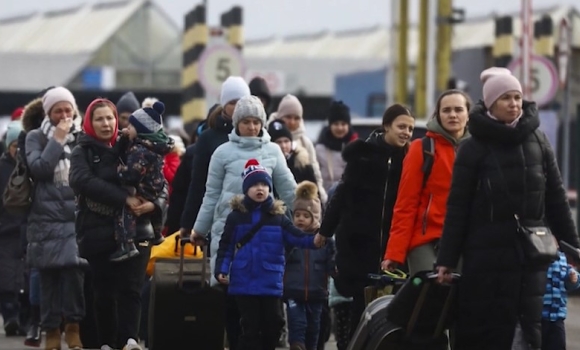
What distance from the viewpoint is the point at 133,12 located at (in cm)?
6950

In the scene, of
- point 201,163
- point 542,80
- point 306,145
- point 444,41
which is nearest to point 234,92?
point 201,163

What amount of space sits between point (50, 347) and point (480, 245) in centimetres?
451

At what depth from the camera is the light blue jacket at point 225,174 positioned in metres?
11.8

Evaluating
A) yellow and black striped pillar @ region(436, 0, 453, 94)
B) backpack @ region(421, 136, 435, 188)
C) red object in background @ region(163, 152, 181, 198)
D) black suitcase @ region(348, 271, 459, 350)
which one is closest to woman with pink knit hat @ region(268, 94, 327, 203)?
red object in background @ region(163, 152, 181, 198)

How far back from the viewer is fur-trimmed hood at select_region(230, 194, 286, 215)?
11516mm

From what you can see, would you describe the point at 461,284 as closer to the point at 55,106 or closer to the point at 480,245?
the point at 480,245

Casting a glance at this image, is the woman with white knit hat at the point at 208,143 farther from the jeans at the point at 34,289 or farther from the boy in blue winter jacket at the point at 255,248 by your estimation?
the jeans at the point at 34,289

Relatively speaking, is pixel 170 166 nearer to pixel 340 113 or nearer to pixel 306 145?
pixel 306 145

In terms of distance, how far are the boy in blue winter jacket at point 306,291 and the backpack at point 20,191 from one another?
178cm

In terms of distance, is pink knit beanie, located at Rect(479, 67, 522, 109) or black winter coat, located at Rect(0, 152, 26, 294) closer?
pink knit beanie, located at Rect(479, 67, 522, 109)

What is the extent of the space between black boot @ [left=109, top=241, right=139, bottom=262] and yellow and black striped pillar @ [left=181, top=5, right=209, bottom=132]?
17531 mm

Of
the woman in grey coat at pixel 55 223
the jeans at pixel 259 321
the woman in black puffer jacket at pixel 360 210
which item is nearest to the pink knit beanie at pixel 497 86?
the woman in black puffer jacket at pixel 360 210

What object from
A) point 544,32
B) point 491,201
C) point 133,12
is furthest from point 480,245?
point 133,12

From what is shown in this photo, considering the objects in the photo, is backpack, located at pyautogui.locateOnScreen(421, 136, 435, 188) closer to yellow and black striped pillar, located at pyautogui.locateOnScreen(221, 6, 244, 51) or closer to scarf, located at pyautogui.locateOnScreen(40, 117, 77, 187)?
scarf, located at pyautogui.locateOnScreen(40, 117, 77, 187)
